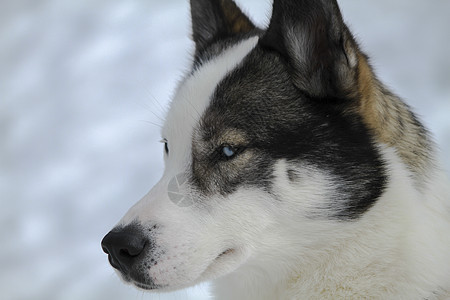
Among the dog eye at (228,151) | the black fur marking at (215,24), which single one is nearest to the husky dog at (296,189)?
the dog eye at (228,151)

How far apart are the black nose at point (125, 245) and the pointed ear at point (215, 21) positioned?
873 millimetres

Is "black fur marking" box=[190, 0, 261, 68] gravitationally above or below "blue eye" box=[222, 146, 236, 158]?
above

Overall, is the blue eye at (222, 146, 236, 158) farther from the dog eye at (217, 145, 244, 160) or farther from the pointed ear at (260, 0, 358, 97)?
the pointed ear at (260, 0, 358, 97)

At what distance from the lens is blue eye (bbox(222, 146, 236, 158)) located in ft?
5.62

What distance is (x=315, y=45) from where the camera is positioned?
1732 millimetres

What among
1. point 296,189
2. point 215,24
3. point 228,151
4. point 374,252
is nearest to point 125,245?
point 228,151

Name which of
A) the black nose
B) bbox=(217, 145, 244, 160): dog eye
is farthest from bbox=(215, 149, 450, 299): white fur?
the black nose

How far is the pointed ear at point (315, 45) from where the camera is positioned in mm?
1680

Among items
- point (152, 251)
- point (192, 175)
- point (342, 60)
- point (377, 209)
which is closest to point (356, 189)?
point (377, 209)

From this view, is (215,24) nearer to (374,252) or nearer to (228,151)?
(228,151)

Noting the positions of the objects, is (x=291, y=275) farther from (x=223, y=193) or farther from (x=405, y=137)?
(x=405, y=137)

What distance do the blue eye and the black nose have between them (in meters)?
0.33

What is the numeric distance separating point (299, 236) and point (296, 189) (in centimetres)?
16

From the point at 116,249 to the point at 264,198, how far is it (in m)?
0.43
